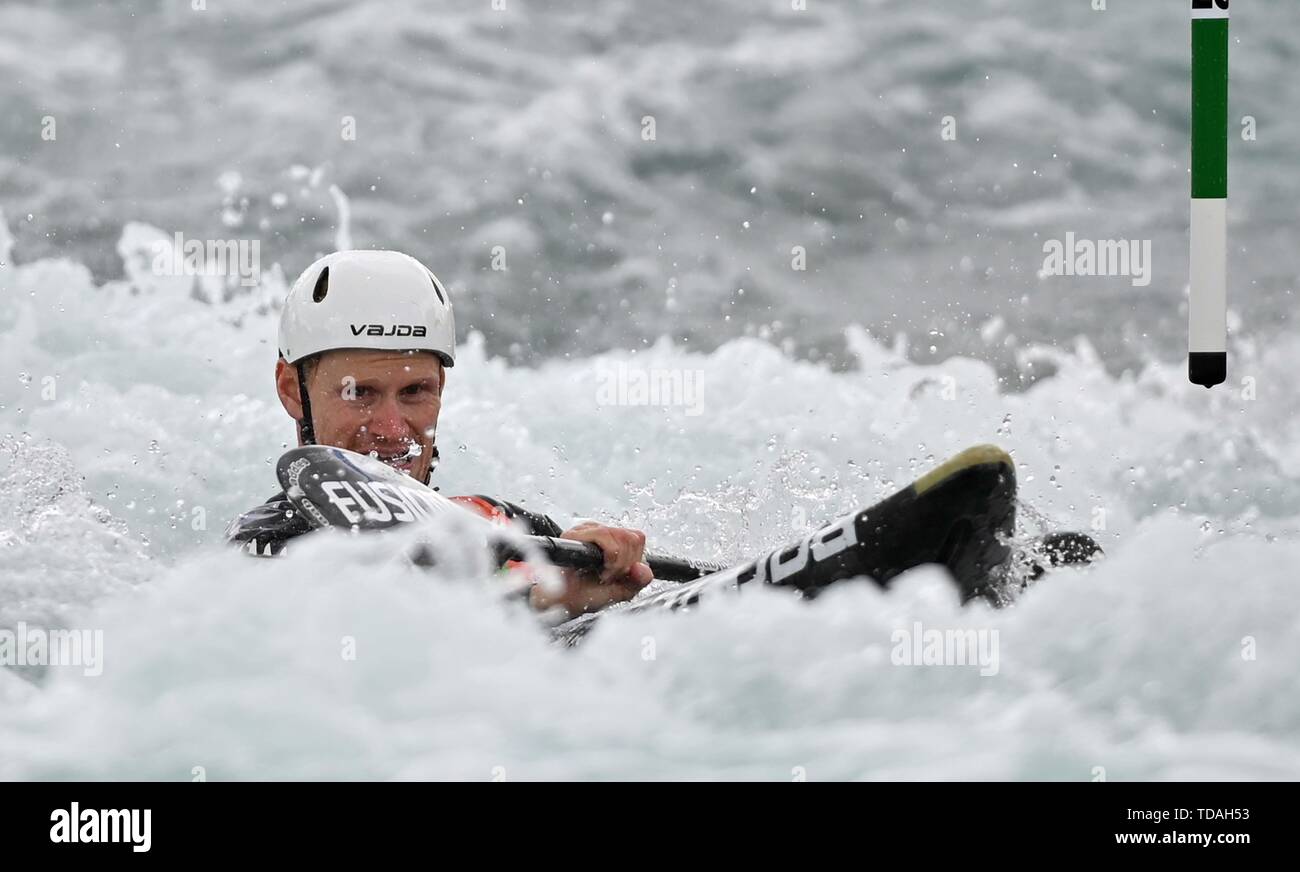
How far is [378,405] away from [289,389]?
1.27ft

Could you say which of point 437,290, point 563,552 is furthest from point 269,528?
point 437,290

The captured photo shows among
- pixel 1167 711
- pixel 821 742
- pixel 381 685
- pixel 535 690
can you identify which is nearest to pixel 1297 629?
pixel 1167 711

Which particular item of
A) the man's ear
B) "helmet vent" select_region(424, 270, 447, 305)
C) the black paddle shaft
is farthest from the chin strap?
the black paddle shaft

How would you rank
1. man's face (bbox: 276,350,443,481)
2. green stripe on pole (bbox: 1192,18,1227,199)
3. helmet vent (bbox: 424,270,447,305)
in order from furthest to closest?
helmet vent (bbox: 424,270,447,305), man's face (bbox: 276,350,443,481), green stripe on pole (bbox: 1192,18,1227,199)

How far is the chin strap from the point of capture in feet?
15.8

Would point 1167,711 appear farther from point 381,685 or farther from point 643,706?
point 381,685

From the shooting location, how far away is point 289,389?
491 cm

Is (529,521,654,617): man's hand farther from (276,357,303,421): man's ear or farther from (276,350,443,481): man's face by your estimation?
(276,357,303,421): man's ear

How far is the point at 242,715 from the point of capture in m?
3.49

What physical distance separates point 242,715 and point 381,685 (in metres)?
0.33

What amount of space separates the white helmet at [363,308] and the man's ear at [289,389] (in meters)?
0.04

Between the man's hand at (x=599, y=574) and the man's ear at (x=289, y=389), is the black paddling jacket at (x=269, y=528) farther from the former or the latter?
the man's hand at (x=599, y=574)

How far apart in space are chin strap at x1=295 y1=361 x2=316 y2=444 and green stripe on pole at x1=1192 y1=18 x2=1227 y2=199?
2.71 metres

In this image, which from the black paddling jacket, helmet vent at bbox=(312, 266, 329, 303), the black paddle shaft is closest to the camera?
the black paddle shaft
